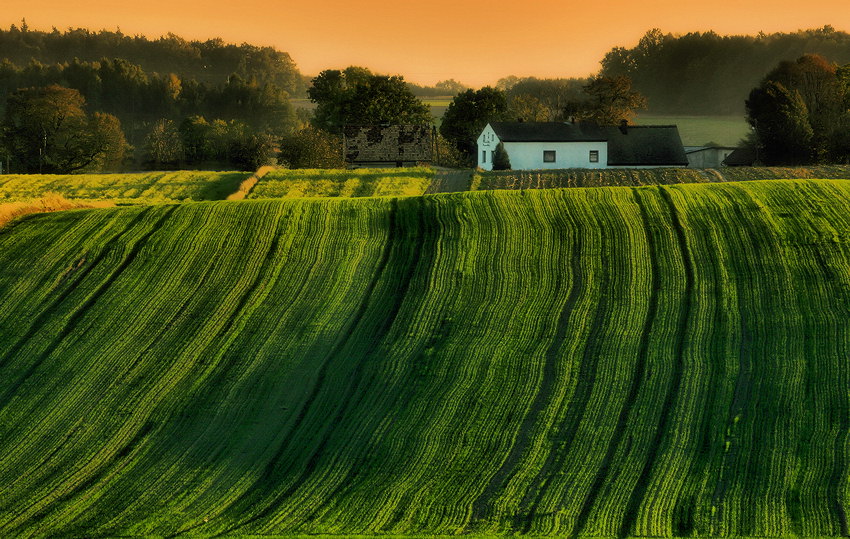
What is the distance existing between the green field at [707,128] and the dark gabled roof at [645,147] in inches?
1171

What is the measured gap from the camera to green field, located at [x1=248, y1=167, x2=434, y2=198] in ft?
201

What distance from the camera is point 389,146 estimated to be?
89.2 m

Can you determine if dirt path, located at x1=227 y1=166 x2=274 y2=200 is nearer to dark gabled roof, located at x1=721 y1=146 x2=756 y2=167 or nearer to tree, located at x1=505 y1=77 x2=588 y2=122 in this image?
tree, located at x1=505 y1=77 x2=588 y2=122

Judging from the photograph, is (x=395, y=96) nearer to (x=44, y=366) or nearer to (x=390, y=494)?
(x=44, y=366)

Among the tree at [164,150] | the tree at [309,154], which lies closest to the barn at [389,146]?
the tree at [309,154]

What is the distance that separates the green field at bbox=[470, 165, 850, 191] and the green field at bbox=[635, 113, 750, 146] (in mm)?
65056

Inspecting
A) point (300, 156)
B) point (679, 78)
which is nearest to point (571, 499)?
point (300, 156)

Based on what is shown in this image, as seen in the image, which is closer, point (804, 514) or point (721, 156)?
point (804, 514)

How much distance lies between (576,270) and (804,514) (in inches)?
570

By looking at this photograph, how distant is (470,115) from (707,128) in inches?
2117

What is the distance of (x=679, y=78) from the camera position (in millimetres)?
190625

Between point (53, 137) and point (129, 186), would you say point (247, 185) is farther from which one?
point (53, 137)

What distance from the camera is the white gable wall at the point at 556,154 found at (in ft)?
299

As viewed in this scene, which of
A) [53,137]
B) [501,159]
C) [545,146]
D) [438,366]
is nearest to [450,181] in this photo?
[501,159]
